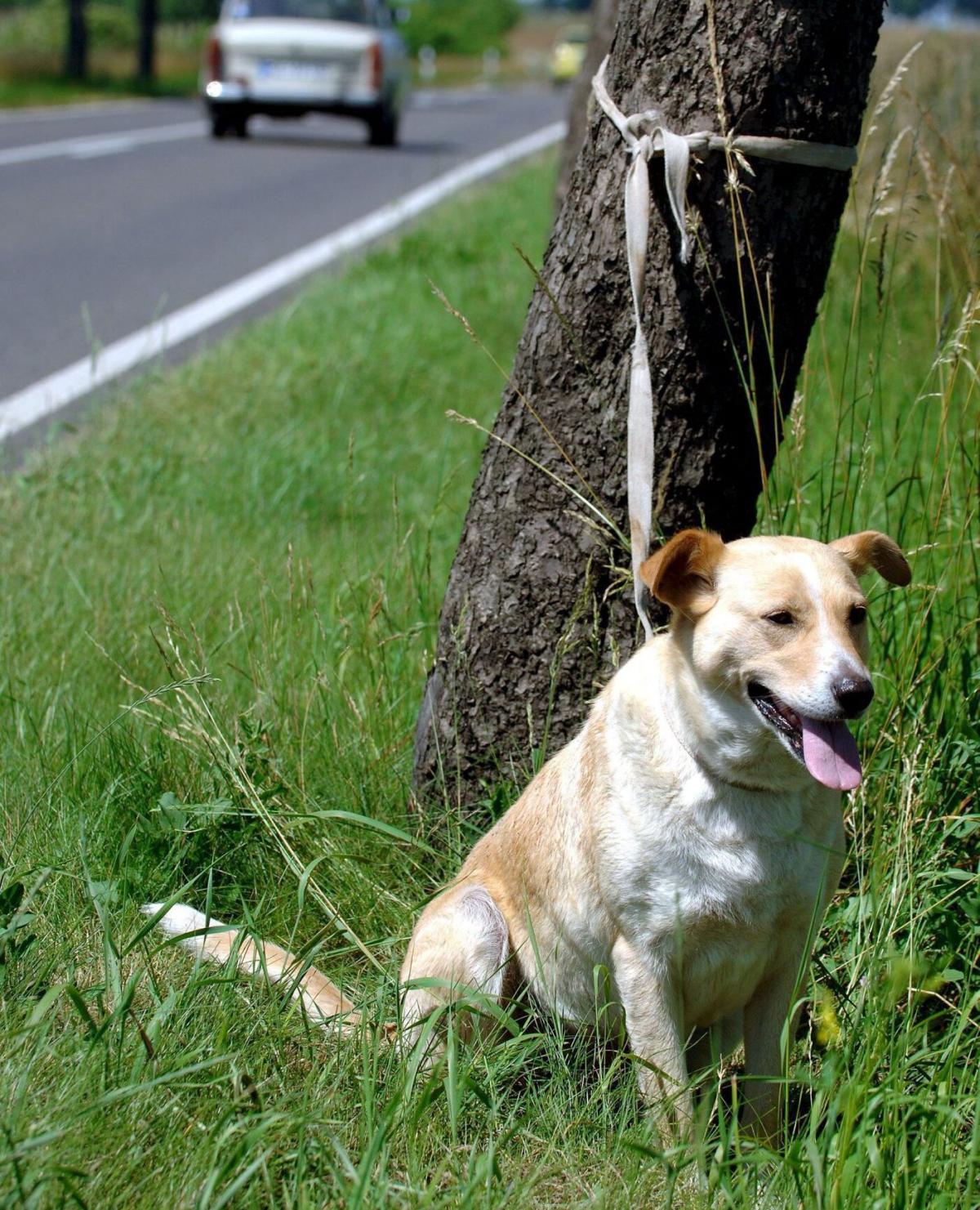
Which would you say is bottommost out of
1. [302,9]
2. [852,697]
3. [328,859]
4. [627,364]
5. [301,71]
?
[328,859]

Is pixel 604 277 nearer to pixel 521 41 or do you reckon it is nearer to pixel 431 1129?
pixel 431 1129

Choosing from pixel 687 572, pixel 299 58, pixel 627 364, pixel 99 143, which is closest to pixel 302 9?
pixel 299 58

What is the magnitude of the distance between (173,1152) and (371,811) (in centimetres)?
135

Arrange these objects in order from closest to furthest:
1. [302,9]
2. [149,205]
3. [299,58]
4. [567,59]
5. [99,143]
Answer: [149,205]
[99,143]
[299,58]
[302,9]
[567,59]

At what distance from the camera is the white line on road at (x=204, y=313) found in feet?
21.5

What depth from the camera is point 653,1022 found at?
2.48 m

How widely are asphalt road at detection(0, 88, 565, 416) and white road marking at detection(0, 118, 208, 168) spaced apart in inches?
1.3

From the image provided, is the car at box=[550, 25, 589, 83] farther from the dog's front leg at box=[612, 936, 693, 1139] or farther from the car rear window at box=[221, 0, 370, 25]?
the dog's front leg at box=[612, 936, 693, 1139]

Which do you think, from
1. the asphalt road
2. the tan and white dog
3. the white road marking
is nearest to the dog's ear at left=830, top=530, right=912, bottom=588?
the tan and white dog

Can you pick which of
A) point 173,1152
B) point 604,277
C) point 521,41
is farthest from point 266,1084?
point 521,41

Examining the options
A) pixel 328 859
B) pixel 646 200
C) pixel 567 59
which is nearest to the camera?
pixel 646 200

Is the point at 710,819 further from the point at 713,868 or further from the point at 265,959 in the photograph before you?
the point at 265,959

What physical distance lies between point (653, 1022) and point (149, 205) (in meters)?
12.1

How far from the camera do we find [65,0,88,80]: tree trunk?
3388 centimetres
